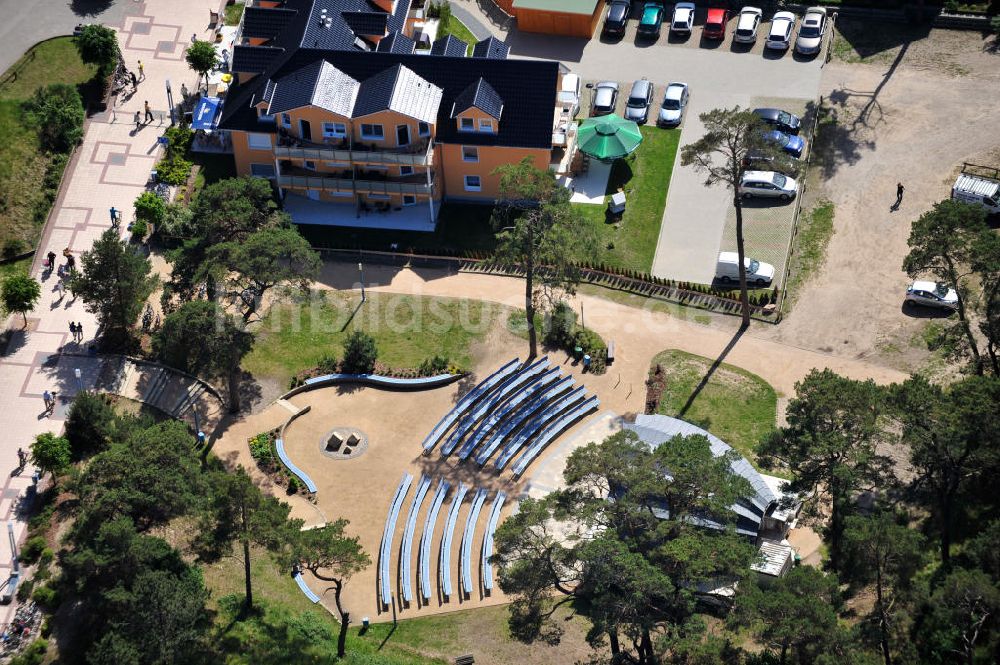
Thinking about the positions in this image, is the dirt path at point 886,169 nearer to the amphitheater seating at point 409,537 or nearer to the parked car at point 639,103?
the parked car at point 639,103

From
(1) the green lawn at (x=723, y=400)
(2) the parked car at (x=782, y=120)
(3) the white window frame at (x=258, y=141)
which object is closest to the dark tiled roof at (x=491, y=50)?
(3) the white window frame at (x=258, y=141)

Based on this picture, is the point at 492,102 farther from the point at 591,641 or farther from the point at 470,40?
the point at 591,641

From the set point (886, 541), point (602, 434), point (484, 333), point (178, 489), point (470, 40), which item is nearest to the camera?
point (886, 541)

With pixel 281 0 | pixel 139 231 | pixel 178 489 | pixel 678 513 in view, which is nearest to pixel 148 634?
pixel 178 489

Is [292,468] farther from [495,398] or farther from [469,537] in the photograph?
[495,398]

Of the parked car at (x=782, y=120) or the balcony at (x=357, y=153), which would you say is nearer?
the balcony at (x=357, y=153)
